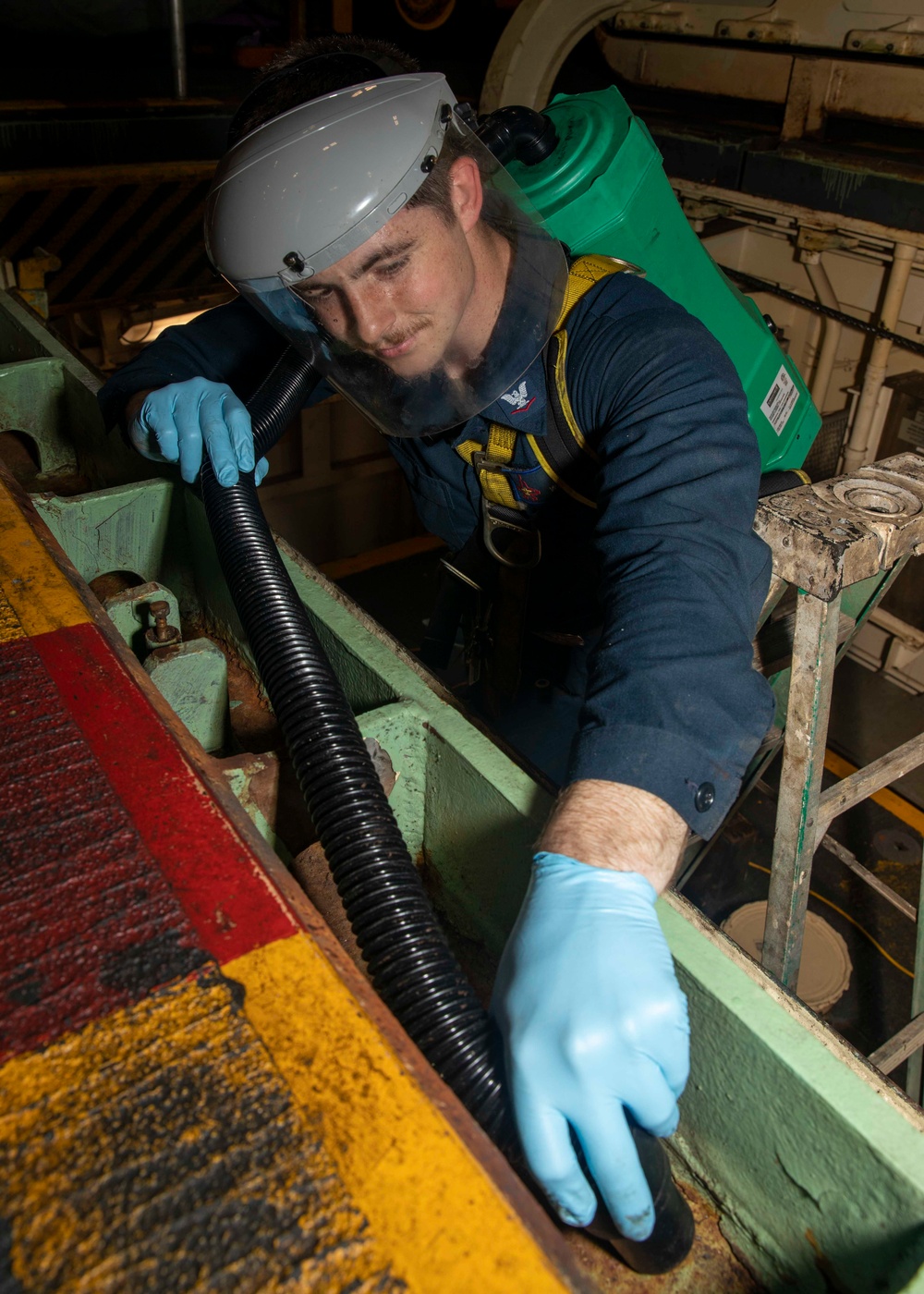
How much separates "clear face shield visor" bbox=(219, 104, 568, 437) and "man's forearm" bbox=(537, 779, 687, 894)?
855 millimetres

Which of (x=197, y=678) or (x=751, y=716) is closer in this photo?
(x=751, y=716)

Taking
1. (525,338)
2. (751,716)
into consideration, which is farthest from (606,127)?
(751,716)

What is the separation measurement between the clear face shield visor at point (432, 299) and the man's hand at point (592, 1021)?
3.13ft

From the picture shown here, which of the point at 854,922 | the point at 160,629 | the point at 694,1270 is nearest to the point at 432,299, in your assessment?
the point at 160,629

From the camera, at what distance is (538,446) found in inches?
66.1

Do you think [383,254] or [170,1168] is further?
[383,254]

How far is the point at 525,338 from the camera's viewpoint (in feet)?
5.23

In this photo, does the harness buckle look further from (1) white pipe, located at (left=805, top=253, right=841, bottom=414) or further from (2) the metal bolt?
(1) white pipe, located at (left=805, top=253, right=841, bottom=414)

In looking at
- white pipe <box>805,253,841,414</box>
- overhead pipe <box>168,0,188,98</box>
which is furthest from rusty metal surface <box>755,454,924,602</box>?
overhead pipe <box>168,0,188,98</box>

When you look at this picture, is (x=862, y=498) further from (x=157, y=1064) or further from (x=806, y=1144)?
(x=157, y=1064)

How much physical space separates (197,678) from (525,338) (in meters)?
0.87

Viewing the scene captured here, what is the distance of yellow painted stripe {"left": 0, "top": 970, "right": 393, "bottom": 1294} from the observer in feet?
1.92

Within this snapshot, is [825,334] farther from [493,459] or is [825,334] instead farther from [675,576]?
[675,576]

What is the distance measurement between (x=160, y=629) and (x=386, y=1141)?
3.87 feet
